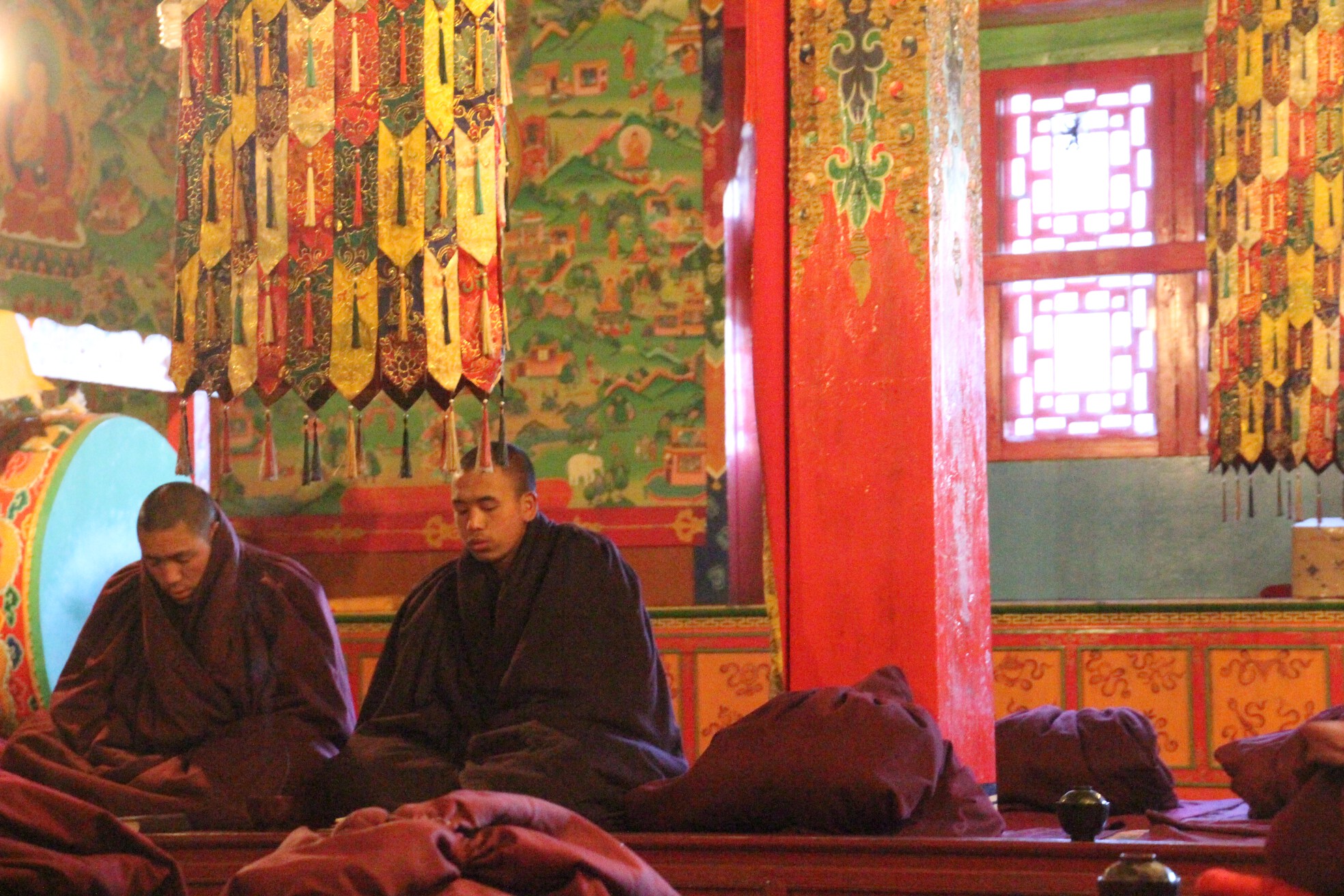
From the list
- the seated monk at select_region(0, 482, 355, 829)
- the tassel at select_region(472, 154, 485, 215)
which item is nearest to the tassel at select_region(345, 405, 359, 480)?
the tassel at select_region(472, 154, 485, 215)

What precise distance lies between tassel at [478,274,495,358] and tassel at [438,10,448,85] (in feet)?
1.55

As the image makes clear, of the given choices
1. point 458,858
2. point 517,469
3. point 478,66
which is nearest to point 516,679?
point 517,469

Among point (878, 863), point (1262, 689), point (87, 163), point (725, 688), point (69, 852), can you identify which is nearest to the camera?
point (69, 852)

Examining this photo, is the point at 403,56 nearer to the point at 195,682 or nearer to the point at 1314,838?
the point at 195,682

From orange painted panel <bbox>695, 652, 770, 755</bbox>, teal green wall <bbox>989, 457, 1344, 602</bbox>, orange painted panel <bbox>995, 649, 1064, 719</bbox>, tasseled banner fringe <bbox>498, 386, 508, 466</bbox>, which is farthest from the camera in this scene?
teal green wall <bbox>989, 457, 1344, 602</bbox>

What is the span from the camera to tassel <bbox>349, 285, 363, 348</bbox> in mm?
3883

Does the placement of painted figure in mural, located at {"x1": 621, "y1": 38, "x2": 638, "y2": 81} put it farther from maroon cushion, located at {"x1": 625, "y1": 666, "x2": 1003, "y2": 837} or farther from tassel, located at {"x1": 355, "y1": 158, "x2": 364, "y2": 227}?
maroon cushion, located at {"x1": 625, "y1": 666, "x2": 1003, "y2": 837}

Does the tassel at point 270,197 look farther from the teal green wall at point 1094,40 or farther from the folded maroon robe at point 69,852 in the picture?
the teal green wall at point 1094,40

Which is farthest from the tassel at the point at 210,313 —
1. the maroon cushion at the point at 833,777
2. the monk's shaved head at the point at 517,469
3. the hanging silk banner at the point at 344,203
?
the maroon cushion at the point at 833,777

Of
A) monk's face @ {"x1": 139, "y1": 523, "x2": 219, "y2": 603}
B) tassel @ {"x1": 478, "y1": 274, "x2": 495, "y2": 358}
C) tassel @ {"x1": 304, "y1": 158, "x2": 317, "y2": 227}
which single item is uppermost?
tassel @ {"x1": 304, "y1": 158, "x2": 317, "y2": 227}

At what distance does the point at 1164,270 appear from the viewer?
733 centimetres

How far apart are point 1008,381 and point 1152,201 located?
3.27ft

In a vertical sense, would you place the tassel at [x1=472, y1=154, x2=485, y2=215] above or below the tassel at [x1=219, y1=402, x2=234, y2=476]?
above

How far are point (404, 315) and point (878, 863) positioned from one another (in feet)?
5.26
